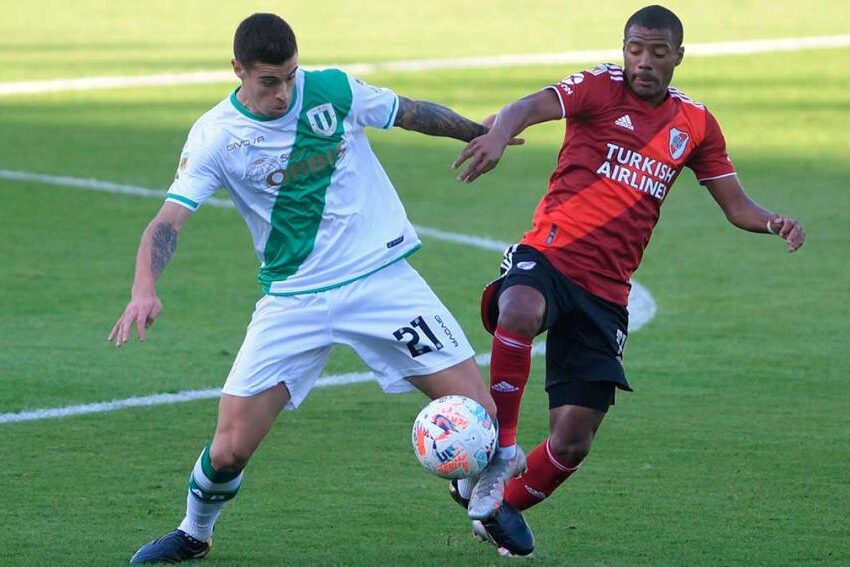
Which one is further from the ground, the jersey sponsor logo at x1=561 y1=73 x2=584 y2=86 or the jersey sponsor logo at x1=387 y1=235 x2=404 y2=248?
the jersey sponsor logo at x1=561 y1=73 x2=584 y2=86

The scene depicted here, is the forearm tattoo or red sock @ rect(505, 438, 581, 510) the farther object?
red sock @ rect(505, 438, 581, 510)

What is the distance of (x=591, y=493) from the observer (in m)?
7.68

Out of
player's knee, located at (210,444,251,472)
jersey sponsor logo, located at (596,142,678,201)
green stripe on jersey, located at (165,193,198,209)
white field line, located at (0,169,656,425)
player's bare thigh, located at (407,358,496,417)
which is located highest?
green stripe on jersey, located at (165,193,198,209)

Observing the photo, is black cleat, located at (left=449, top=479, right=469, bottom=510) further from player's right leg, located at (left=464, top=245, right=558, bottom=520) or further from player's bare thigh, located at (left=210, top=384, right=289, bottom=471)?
player's bare thigh, located at (left=210, top=384, right=289, bottom=471)

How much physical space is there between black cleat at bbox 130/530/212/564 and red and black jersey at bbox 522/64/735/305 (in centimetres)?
180

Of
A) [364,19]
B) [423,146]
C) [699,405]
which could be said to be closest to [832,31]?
[364,19]

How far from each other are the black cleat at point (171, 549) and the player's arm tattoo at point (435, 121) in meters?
1.78

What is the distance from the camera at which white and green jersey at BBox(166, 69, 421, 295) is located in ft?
21.0

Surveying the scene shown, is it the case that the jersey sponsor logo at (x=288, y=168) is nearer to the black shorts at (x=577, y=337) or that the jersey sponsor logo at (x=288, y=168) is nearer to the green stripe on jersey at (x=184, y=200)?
the green stripe on jersey at (x=184, y=200)

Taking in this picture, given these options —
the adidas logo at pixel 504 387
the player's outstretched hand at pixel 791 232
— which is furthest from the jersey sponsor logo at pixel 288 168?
the player's outstretched hand at pixel 791 232

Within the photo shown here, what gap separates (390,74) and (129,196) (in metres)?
7.88

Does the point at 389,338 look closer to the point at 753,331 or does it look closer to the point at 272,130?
the point at 272,130

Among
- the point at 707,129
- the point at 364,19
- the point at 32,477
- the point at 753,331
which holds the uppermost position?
the point at 707,129

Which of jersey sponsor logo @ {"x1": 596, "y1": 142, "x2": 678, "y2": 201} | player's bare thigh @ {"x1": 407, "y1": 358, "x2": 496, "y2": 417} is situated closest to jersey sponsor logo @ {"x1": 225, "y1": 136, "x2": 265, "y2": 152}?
player's bare thigh @ {"x1": 407, "y1": 358, "x2": 496, "y2": 417}
